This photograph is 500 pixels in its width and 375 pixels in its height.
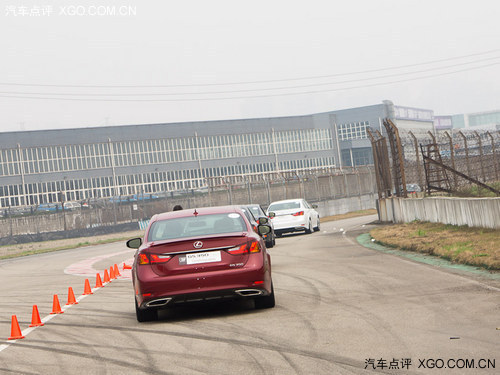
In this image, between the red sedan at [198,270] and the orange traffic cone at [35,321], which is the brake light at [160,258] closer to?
the red sedan at [198,270]

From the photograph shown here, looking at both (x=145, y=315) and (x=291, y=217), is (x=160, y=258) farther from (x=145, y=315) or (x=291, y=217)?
(x=291, y=217)

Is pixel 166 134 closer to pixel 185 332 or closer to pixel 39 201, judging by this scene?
pixel 39 201

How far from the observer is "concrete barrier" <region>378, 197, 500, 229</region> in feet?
54.4

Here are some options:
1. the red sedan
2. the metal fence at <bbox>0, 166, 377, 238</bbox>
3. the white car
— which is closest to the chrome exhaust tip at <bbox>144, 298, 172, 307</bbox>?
the red sedan

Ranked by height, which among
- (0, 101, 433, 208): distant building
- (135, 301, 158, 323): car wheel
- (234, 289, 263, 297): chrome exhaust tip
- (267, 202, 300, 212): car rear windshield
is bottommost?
(135, 301, 158, 323): car wheel

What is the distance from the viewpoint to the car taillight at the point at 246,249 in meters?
9.77

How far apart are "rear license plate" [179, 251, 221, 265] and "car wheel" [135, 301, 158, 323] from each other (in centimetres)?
77

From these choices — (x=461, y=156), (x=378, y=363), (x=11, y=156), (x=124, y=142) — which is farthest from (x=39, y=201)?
(x=378, y=363)

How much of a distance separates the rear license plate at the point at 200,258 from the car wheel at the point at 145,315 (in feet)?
2.52

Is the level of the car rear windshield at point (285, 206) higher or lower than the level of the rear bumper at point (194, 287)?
higher

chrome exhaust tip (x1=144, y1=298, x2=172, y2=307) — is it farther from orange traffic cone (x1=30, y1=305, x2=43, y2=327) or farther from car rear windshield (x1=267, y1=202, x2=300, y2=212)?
car rear windshield (x1=267, y1=202, x2=300, y2=212)

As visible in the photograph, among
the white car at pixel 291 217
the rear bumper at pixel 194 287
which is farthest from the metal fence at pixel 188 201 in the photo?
the rear bumper at pixel 194 287

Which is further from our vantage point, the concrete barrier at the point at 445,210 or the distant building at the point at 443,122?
the distant building at the point at 443,122

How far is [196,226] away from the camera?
411 inches
